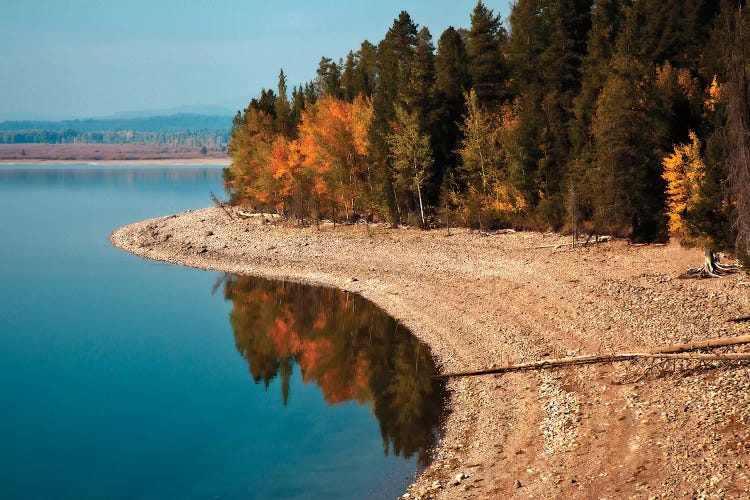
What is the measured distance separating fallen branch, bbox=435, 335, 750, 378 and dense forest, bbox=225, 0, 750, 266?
552 cm

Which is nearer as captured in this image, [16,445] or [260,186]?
[16,445]

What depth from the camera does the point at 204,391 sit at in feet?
94.2

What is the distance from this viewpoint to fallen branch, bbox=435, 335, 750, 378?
21.7 metres

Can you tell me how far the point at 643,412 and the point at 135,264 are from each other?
45.5m

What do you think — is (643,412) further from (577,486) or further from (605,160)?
(605,160)

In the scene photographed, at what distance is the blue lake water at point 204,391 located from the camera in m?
20.8

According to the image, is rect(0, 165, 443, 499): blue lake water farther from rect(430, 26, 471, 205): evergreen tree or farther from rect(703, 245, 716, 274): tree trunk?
rect(430, 26, 471, 205): evergreen tree

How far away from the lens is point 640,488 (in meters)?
15.7

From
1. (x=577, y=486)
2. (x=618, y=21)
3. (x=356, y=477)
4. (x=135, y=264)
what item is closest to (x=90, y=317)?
(x=135, y=264)

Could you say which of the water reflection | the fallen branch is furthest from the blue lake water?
the fallen branch

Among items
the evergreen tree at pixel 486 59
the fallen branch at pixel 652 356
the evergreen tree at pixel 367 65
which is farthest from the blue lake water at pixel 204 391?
the evergreen tree at pixel 367 65

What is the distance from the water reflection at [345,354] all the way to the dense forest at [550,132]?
42.3ft

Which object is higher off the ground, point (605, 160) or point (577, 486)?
point (605, 160)

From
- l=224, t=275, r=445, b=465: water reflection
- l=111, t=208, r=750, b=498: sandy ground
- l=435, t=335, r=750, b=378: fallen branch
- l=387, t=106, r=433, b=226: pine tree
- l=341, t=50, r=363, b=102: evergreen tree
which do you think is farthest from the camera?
l=341, t=50, r=363, b=102: evergreen tree
